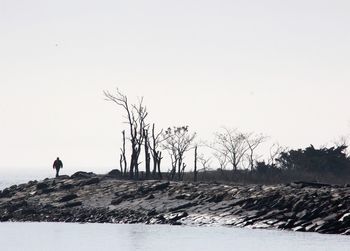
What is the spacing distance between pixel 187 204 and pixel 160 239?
12.9 meters

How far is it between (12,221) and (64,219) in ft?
16.2

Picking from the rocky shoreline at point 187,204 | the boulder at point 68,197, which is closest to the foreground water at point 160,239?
the rocky shoreline at point 187,204

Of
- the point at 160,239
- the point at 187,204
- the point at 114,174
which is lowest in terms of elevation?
the point at 160,239

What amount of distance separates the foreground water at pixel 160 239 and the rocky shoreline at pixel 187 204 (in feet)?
7.32

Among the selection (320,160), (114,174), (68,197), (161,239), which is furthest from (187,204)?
(320,160)

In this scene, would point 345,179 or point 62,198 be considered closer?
point 62,198

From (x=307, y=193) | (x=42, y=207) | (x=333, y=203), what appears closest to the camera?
(x=333, y=203)

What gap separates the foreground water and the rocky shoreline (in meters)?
2.23

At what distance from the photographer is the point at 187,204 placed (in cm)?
6281

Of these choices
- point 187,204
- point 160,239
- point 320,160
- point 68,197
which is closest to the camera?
point 160,239

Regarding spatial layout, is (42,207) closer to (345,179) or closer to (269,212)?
(269,212)

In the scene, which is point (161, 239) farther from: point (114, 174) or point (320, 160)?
point (320, 160)

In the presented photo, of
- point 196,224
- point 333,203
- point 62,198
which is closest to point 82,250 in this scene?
point 196,224

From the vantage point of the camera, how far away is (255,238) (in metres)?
48.8
